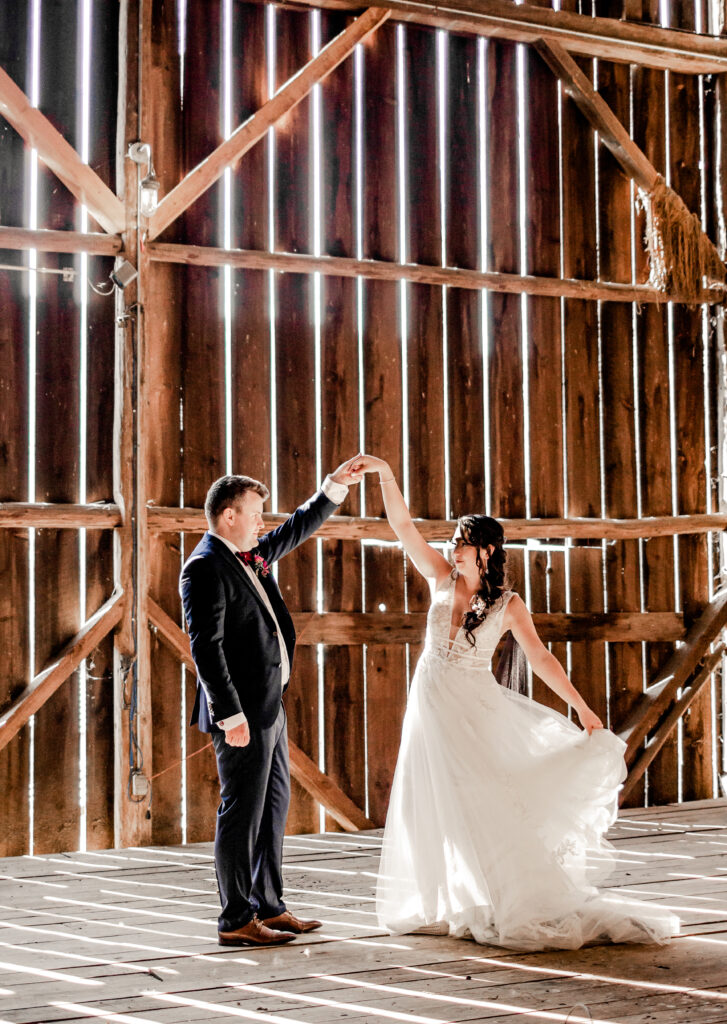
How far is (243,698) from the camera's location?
12.3 ft

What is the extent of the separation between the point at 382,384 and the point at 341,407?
28 cm

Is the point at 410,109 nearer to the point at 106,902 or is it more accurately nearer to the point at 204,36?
the point at 204,36

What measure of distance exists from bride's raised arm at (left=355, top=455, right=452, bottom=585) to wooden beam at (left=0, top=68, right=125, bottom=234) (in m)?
2.25

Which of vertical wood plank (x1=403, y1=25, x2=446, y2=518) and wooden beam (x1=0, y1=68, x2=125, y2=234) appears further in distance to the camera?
vertical wood plank (x1=403, y1=25, x2=446, y2=518)

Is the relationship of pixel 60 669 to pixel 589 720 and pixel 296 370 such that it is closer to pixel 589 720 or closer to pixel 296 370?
pixel 296 370

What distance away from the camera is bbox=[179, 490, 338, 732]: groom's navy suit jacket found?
11.9ft

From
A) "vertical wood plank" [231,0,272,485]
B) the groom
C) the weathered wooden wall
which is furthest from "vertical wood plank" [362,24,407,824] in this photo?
the groom

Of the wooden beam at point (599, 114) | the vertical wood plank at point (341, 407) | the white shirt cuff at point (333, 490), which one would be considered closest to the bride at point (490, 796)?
the white shirt cuff at point (333, 490)

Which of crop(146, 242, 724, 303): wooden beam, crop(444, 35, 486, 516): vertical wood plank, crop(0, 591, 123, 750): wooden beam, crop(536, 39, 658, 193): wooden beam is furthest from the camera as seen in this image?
crop(536, 39, 658, 193): wooden beam

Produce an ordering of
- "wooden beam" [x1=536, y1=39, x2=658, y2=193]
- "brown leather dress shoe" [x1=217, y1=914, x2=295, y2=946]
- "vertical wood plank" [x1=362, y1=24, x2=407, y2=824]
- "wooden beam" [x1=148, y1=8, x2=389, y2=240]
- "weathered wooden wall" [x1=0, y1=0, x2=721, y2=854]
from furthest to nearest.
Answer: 1. "wooden beam" [x1=536, y1=39, x2=658, y2=193]
2. "vertical wood plank" [x1=362, y1=24, x2=407, y2=824]
3. "wooden beam" [x1=148, y1=8, x2=389, y2=240]
4. "weathered wooden wall" [x1=0, y1=0, x2=721, y2=854]
5. "brown leather dress shoe" [x1=217, y1=914, x2=295, y2=946]

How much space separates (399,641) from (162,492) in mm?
1559

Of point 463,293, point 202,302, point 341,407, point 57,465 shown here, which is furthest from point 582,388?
point 57,465

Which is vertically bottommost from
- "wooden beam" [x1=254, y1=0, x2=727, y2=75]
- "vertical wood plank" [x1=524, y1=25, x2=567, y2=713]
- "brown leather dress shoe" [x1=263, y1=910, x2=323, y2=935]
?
"brown leather dress shoe" [x1=263, y1=910, x2=323, y2=935]

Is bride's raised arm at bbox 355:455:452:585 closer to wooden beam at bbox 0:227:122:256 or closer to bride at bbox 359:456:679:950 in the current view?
bride at bbox 359:456:679:950
